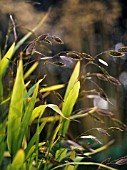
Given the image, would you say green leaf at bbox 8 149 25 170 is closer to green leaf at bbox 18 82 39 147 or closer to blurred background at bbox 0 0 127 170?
green leaf at bbox 18 82 39 147

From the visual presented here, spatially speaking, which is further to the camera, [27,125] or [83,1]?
[83,1]

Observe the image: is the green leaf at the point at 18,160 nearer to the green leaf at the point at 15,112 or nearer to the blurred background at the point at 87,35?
the green leaf at the point at 15,112

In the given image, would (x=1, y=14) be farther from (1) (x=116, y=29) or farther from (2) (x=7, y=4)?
(1) (x=116, y=29)

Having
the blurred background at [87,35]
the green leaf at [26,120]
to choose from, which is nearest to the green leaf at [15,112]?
the green leaf at [26,120]

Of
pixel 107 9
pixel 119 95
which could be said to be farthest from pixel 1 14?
pixel 119 95

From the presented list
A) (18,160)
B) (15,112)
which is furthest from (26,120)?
(18,160)
